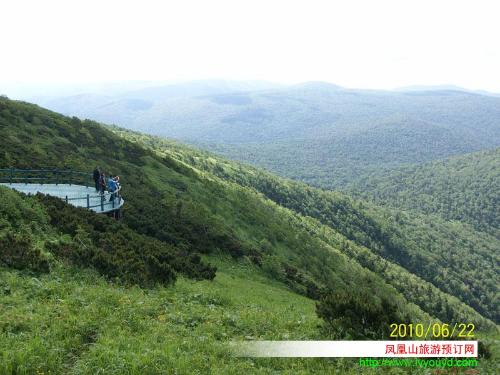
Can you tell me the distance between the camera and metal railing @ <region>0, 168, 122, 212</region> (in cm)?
2648

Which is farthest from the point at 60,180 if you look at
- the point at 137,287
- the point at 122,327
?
the point at 122,327

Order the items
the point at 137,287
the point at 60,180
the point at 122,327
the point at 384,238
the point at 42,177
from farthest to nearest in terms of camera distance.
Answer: the point at 384,238 < the point at 60,180 < the point at 42,177 < the point at 137,287 < the point at 122,327

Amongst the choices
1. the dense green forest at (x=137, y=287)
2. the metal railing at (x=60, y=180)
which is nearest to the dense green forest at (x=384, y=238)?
the dense green forest at (x=137, y=287)

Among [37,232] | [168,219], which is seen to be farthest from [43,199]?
[168,219]

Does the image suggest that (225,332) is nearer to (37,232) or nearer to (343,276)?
(37,232)

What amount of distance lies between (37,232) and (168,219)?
14.0 metres

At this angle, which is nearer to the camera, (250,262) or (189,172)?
(250,262)

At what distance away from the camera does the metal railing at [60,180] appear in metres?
26.5

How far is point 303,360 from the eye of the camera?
10.5 metres

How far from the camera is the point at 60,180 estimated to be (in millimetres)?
33250
